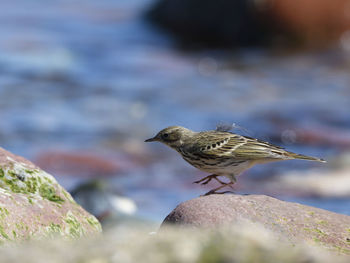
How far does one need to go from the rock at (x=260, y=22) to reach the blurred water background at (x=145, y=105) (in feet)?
1.53

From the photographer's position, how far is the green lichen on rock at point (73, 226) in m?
5.95

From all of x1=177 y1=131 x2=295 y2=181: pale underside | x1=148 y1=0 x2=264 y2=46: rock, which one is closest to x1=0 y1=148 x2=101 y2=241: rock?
x1=177 y1=131 x2=295 y2=181: pale underside

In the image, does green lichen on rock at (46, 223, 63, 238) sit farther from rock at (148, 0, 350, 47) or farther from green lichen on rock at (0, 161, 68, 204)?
rock at (148, 0, 350, 47)

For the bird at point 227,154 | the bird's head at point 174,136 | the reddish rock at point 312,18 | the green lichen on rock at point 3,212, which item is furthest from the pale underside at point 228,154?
the reddish rock at point 312,18

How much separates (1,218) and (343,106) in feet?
37.4

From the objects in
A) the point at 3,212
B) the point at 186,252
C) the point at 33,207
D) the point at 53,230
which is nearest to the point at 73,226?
the point at 53,230

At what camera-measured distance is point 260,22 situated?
2028cm

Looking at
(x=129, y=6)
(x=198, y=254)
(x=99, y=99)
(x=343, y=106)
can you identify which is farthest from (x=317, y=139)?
(x=129, y=6)

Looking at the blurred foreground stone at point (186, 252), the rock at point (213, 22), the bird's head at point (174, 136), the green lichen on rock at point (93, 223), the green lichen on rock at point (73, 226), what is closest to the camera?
the blurred foreground stone at point (186, 252)

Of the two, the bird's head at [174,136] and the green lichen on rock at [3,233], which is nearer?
the green lichen on rock at [3,233]

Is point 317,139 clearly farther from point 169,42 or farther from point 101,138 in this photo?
point 169,42

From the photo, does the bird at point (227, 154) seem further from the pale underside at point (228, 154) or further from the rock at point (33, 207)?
the rock at point (33, 207)

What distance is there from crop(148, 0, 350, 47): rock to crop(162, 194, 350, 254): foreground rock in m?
14.4

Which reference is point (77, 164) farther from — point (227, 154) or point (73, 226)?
point (73, 226)
